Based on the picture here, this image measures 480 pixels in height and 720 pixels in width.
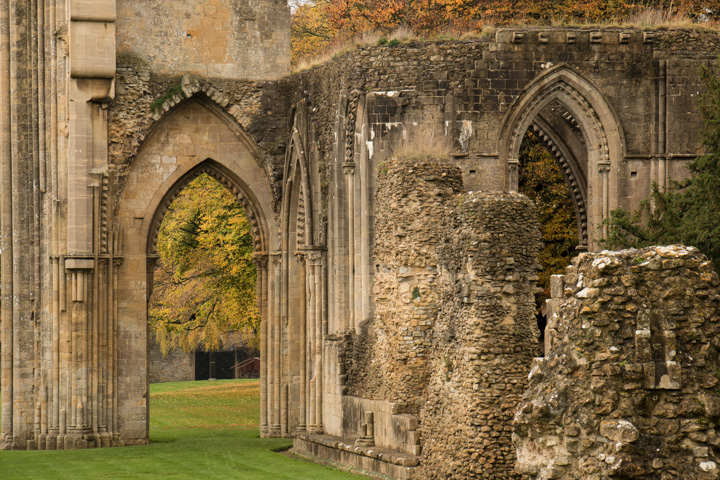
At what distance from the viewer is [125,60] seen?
2450 centimetres

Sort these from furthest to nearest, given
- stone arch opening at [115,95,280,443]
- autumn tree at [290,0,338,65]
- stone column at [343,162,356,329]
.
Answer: autumn tree at [290,0,338,65]
stone arch opening at [115,95,280,443]
stone column at [343,162,356,329]

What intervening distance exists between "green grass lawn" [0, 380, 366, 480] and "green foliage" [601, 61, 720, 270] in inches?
202

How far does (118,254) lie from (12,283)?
1.94 m

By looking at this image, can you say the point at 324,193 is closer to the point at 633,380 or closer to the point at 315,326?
the point at 315,326

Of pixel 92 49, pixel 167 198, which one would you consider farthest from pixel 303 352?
pixel 92 49

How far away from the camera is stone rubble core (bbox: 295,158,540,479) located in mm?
15383

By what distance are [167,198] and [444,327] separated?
983 cm

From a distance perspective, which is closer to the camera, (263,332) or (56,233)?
(56,233)

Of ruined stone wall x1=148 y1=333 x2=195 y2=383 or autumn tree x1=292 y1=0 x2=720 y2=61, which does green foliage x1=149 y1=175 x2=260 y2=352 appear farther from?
ruined stone wall x1=148 y1=333 x2=195 y2=383

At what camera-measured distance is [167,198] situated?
81.9ft

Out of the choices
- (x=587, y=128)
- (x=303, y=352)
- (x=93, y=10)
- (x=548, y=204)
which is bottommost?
(x=303, y=352)

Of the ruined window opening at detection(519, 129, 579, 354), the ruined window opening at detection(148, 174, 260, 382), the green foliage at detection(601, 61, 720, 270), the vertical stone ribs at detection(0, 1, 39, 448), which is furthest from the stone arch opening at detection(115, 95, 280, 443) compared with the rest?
the green foliage at detection(601, 61, 720, 270)

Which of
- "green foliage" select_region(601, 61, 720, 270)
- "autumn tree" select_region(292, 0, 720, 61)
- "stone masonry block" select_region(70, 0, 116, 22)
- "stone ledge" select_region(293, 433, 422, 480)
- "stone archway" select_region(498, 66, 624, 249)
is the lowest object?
"stone ledge" select_region(293, 433, 422, 480)

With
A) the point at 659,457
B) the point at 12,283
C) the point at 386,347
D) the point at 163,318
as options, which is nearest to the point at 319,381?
the point at 386,347
